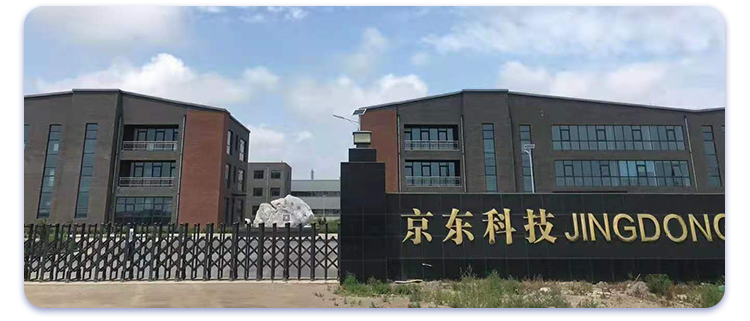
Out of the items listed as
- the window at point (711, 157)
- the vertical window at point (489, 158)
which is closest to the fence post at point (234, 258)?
the vertical window at point (489, 158)

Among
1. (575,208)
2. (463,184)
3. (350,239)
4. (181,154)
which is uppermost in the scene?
(181,154)

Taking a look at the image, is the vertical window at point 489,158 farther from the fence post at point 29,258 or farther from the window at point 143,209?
the fence post at point 29,258

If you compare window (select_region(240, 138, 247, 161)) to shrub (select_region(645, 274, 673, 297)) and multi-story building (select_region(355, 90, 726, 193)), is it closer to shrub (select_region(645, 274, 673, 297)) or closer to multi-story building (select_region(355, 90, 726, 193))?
multi-story building (select_region(355, 90, 726, 193))

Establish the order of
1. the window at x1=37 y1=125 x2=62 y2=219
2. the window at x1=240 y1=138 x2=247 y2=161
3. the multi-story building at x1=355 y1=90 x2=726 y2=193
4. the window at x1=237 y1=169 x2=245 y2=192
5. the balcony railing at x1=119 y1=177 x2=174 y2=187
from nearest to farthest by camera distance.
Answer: the window at x1=37 y1=125 x2=62 y2=219, the balcony railing at x1=119 y1=177 x2=174 y2=187, the multi-story building at x1=355 y1=90 x2=726 y2=193, the window at x1=237 y1=169 x2=245 y2=192, the window at x1=240 y1=138 x2=247 y2=161

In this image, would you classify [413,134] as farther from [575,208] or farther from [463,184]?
[575,208]

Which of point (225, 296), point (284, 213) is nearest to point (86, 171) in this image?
point (284, 213)

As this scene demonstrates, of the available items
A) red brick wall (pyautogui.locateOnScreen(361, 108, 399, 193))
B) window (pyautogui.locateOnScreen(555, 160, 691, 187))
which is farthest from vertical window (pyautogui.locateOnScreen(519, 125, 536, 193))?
red brick wall (pyautogui.locateOnScreen(361, 108, 399, 193))

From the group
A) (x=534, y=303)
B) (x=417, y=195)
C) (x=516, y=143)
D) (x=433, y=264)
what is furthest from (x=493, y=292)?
(x=516, y=143)

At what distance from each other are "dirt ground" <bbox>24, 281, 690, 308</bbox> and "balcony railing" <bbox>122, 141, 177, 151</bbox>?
22.1m

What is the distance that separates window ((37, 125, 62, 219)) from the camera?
28.1 metres

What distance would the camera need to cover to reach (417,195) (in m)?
9.05

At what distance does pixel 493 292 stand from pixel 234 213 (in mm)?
29199

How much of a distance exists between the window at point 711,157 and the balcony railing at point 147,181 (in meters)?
38.5

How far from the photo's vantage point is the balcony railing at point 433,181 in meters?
29.5
